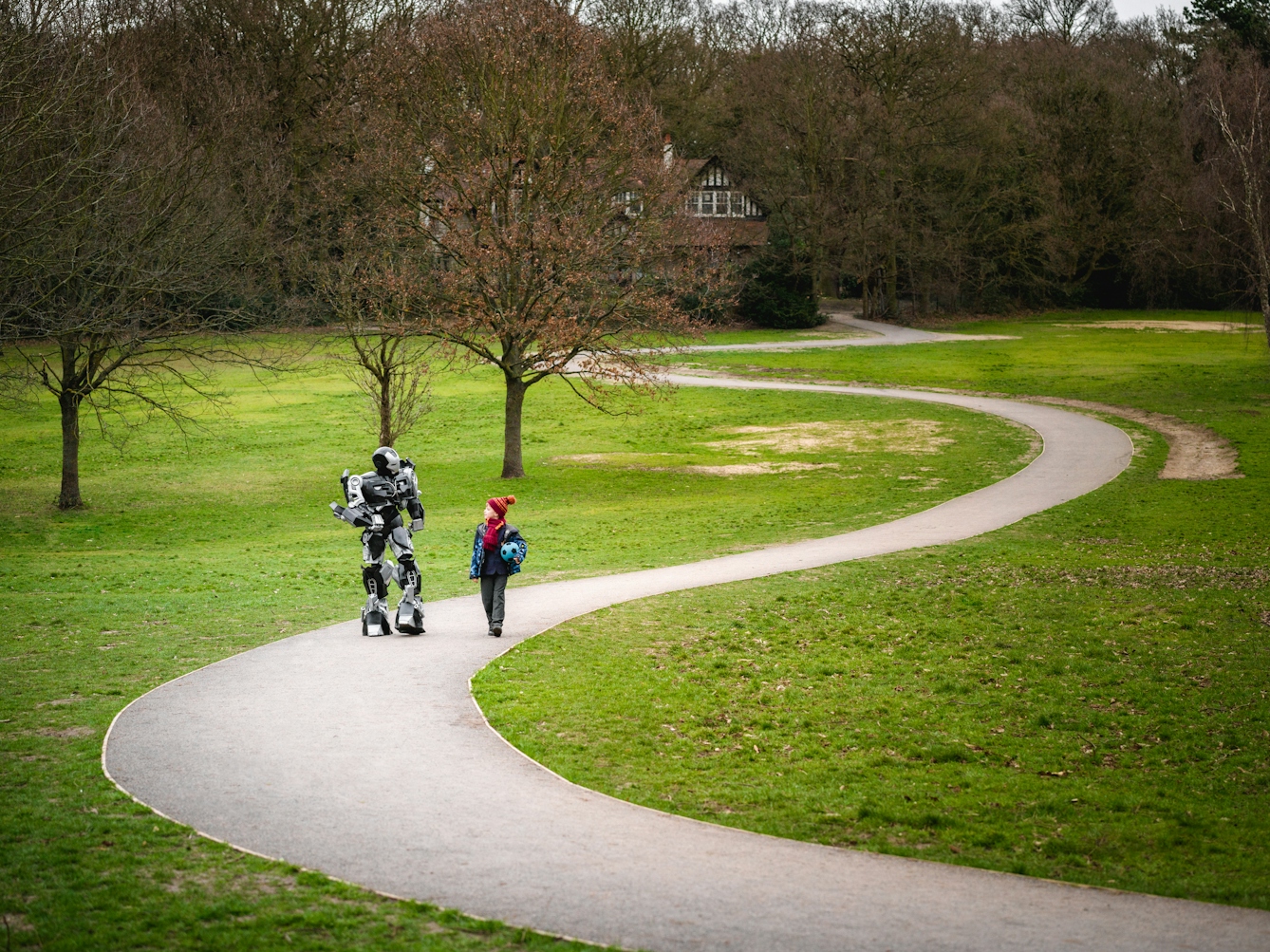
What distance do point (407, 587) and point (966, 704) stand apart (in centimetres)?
708

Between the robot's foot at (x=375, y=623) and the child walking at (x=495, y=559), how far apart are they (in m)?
1.28

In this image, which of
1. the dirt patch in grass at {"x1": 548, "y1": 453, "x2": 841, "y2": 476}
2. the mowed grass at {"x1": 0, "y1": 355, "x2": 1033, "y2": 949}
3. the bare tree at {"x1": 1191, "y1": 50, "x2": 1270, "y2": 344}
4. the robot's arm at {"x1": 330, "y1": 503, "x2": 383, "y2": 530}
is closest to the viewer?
the mowed grass at {"x1": 0, "y1": 355, "x2": 1033, "y2": 949}

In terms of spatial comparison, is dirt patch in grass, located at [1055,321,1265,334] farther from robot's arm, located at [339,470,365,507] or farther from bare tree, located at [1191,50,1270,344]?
robot's arm, located at [339,470,365,507]

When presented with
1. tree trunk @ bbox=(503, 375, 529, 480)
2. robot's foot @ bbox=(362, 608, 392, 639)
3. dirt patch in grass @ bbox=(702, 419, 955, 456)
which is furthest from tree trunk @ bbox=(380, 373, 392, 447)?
robot's foot @ bbox=(362, 608, 392, 639)

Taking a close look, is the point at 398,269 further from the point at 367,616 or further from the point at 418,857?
the point at 418,857

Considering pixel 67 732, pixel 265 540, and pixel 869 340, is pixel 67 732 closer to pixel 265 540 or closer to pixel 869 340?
pixel 265 540

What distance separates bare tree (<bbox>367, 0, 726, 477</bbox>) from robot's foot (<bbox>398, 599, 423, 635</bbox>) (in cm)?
1450

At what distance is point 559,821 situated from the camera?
8820mm

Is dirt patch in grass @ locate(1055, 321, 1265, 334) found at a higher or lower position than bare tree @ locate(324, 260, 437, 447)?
higher

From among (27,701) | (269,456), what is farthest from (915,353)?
(27,701)

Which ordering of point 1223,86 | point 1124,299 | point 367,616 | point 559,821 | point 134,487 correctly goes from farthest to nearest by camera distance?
point 1124,299 → point 1223,86 → point 134,487 → point 367,616 → point 559,821

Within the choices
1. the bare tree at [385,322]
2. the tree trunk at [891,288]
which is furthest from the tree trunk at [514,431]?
the tree trunk at [891,288]

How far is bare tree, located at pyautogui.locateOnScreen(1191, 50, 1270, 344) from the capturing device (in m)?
39.7

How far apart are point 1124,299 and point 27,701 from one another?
260 ft
